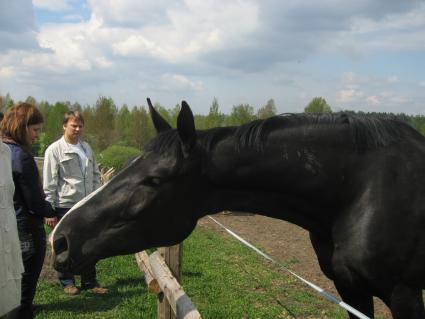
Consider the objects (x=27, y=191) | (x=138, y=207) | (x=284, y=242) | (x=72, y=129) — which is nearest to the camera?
(x=138, y=207)

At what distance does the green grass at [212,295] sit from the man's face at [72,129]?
6.70 ft

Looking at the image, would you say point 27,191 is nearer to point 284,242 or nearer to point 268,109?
point 284,242

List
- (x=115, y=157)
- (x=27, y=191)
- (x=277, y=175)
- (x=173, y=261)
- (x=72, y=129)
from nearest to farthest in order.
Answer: (x=277, y=175) → (x=27, y=191) → (x=173, y=261) → (x=72, y=129) → (x=115, y=157)

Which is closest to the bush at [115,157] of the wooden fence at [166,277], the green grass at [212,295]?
the green grass at [212,295]

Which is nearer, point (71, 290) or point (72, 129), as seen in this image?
point (72, 129)

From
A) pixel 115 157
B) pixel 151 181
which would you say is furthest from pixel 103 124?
pixel 151 181

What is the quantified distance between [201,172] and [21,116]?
2.09 meters

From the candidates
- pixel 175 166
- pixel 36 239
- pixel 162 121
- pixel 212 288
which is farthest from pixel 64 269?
pixel 212 288

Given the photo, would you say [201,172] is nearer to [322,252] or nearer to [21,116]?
[322,252]

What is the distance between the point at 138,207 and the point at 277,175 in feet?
2.74

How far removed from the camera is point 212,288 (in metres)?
6.06

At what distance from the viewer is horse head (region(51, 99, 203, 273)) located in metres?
2.43

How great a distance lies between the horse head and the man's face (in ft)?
10.5

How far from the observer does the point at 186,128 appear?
2473 mm
